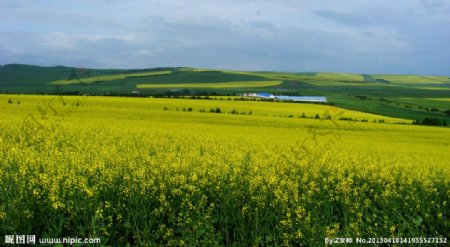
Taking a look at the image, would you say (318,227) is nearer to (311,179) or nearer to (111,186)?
(311,179)

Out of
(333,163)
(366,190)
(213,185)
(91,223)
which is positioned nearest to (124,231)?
(91,223)

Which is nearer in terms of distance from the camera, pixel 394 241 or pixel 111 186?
pixel 394 241

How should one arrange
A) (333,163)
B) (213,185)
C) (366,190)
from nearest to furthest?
(213,185) < (366,190) < (333,163)

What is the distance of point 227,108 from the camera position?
3312 cm

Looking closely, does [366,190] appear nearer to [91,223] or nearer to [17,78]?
[91,223]

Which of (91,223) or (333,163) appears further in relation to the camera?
(333,163)

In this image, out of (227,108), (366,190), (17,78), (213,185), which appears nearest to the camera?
(213,185)

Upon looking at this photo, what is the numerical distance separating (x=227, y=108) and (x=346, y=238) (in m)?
26.6

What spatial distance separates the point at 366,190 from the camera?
29.5 feet

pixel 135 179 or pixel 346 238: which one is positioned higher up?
pixel 135 179

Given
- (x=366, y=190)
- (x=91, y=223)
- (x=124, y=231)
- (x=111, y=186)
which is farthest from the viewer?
(x=366, y=190)

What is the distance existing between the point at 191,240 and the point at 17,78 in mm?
122400

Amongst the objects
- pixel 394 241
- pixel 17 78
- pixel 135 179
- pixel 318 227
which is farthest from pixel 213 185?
pixel 17 78

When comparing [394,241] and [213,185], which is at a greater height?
[213,185]
